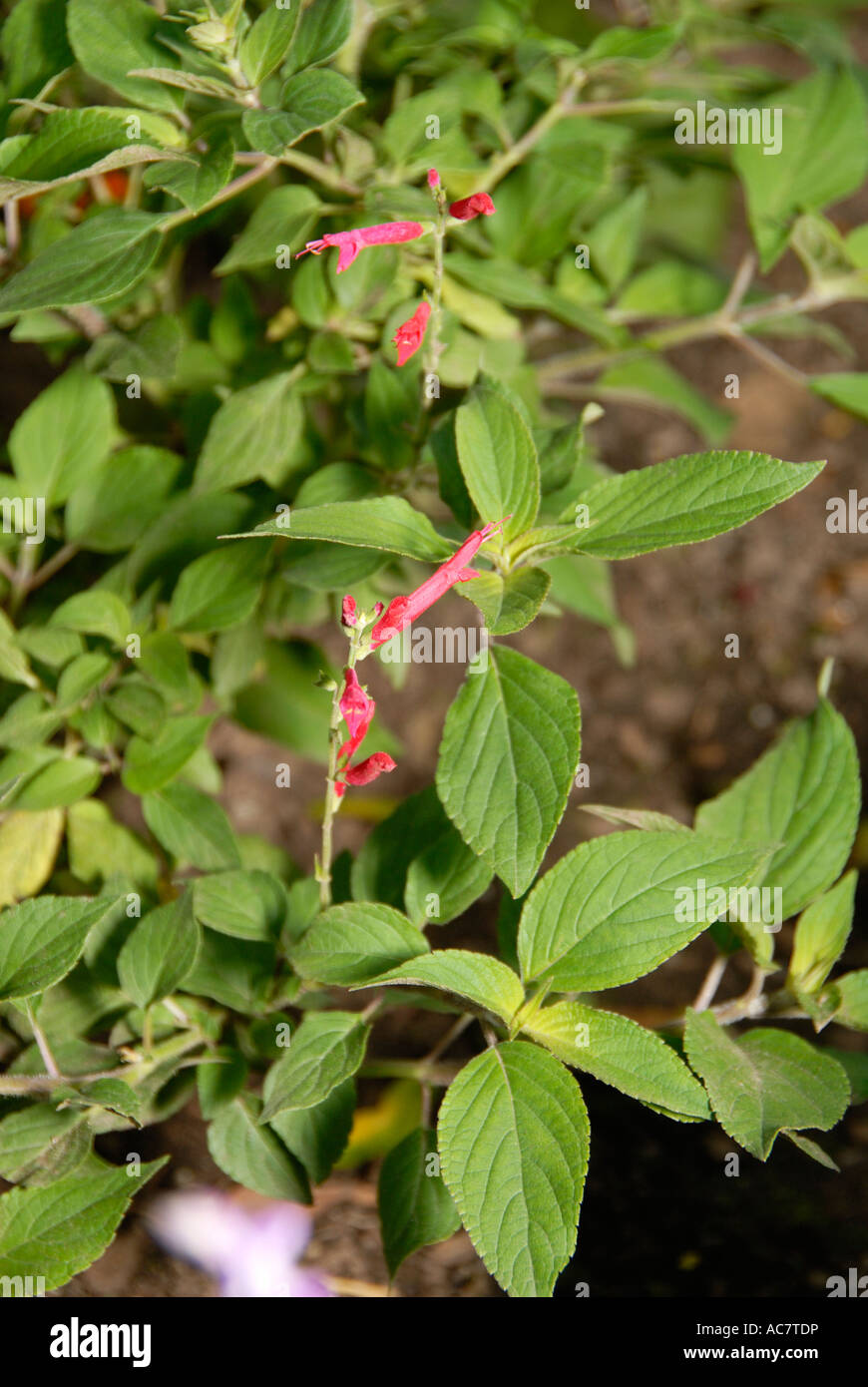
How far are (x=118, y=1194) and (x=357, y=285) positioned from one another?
84 centimetres

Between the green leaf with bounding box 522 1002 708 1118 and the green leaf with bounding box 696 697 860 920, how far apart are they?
25 cm

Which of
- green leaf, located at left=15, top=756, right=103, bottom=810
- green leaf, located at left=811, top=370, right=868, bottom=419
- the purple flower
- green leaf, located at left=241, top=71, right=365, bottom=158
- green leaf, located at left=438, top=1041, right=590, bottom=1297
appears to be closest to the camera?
green leaf, located at left=438, top=1041, right=590, bottom=1297

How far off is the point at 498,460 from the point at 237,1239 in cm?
89

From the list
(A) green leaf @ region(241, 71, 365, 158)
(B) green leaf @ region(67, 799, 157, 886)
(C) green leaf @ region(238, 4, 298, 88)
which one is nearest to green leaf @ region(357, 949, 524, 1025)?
(B) green leaf @ region(67, 799, 157, 886)

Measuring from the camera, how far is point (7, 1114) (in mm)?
1017

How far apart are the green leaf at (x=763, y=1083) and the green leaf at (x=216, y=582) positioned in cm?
56

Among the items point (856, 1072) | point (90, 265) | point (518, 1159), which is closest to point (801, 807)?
point (856, 1072)

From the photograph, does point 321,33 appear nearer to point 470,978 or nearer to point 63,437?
point 63,437

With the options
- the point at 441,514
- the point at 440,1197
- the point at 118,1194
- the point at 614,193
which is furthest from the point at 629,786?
the point at 118,1194

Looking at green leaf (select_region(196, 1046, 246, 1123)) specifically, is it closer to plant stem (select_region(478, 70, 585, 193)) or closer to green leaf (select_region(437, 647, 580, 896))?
green leaf (select_region(437, 647, 580, 896))

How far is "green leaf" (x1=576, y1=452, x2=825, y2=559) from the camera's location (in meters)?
0.86

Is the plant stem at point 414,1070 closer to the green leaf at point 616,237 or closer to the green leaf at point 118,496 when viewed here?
the green leaf at point 118,496

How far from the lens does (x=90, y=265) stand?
951 mm

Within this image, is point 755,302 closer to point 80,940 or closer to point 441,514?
point 441,514
